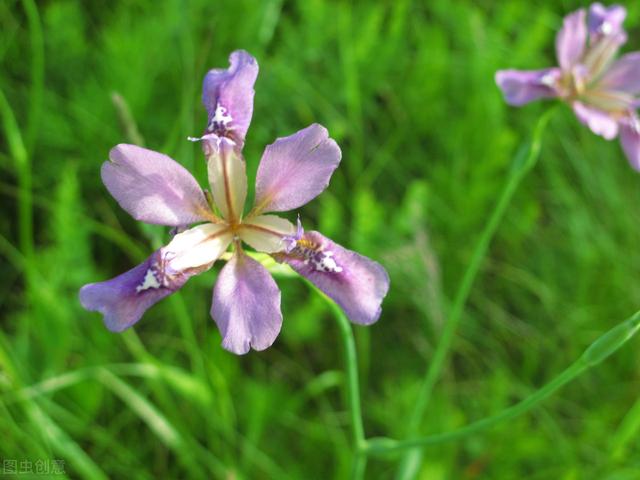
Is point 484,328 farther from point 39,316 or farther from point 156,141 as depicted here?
point 39,316

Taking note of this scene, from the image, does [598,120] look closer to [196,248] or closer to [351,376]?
[351,376]

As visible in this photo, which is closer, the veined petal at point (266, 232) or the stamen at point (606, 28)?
the veined petal at point (266, 232)

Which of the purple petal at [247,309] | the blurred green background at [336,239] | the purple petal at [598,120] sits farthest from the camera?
the blurred green background at [336,239]

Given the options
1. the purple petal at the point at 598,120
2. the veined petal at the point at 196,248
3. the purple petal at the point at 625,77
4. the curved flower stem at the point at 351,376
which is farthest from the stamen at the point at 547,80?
the veined petal at the point at 196,248

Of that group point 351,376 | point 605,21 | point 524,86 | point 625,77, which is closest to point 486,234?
point 524,86

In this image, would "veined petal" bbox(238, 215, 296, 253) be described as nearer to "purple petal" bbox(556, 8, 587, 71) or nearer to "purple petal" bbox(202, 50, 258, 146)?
"purple petal" bbox(202, 50, 258, 146)

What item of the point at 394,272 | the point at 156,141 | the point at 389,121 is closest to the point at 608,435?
the point at 394,272

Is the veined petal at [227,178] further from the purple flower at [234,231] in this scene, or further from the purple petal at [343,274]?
the purple petal at [343,274]
